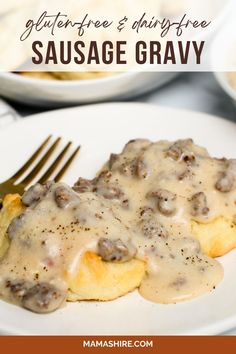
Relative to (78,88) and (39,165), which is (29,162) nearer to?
(39,165)

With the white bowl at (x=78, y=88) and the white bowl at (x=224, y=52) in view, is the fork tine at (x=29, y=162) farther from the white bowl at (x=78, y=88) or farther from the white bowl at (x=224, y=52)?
the white bowl at (x=224, y=52)

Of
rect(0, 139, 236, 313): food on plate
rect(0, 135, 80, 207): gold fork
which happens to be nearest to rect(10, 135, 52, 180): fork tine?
rect(0, 135, 80, 207): gold fork

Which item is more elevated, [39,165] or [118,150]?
[118,150]

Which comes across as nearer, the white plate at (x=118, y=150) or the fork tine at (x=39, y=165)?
the white plate at (x=118, y=150)

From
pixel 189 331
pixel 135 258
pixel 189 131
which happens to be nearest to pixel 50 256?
pixel 135 258

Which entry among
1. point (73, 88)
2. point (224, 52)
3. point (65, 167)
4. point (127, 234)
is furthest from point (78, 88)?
point (127, 234)

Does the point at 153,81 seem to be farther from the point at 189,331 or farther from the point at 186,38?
the point at 189,331

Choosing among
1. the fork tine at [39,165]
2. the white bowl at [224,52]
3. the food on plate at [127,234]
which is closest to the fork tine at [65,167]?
the fork tine at [39,165]
